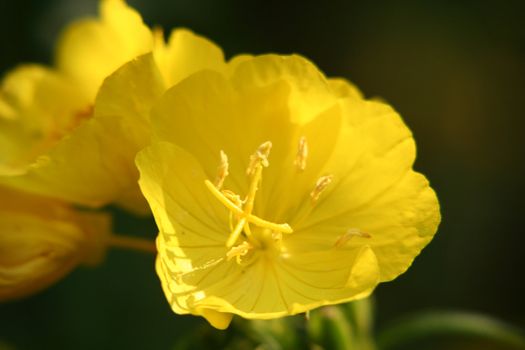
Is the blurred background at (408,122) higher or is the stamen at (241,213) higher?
the stamen at (241,213)

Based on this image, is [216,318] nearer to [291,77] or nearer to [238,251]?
[238,251]

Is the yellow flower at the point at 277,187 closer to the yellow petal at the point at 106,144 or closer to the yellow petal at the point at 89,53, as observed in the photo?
the yellow petal at the point at 106,144

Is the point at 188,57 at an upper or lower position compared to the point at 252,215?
upper

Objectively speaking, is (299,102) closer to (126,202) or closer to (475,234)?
(126,202)

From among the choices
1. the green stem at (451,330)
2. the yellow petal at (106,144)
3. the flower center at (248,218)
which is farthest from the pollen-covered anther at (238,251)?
the green stem at (451,330)

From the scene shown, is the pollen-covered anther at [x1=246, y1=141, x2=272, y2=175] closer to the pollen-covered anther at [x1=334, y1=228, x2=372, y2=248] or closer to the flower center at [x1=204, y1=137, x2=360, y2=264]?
the flower center at [x1=204, y1=137, x2=360, y2=264]

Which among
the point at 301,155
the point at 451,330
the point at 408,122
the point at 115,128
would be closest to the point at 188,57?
the point at 115,128
